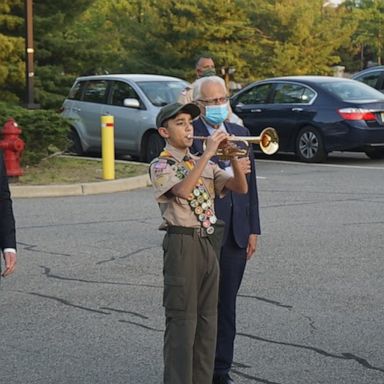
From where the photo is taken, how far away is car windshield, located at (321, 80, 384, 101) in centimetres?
1827

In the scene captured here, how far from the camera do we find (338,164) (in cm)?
1798

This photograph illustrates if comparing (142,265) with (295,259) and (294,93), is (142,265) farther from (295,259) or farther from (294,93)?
(294,93)

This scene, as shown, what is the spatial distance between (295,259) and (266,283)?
1005 mm

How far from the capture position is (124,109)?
18.4 meters

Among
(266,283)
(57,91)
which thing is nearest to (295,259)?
(266,283)

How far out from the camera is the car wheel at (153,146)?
1764cm

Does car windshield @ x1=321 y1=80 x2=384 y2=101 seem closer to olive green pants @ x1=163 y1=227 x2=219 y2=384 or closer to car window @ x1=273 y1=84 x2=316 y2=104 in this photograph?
car window @ x1=273 y1=84 x2=316 y2=104

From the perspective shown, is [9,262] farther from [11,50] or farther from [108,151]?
[11,50]

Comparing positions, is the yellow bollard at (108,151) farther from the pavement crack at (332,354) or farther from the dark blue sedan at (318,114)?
the pavement crack at (332,354)

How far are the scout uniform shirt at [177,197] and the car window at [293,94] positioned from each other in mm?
13954

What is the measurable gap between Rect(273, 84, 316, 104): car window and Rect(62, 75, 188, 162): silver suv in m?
1.84

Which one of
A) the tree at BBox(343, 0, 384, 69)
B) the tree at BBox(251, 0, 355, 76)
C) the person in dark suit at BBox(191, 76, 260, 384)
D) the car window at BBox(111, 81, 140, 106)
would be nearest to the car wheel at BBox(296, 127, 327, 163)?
the car window at BBox(111, 81, 140, 106)

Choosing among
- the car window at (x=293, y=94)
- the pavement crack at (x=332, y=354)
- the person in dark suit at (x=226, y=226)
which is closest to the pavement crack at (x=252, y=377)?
the person in dark suit at (x=226, y=226)

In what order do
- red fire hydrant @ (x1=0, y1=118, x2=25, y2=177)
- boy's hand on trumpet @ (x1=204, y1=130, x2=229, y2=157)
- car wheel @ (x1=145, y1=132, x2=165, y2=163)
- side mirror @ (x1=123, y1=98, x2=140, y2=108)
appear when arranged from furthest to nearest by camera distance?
side mirror @ (x1=123, y1=98, x2=140, y2=108) → car wheel @ (x1=145, y1=132, x2=165, y2=163) → red fire hydrant @ (x1=0, y1=118, x2=25, y2=177) → boy's hand on trumpet @ (x1=204, y1=130, x2=229, y2=157)
